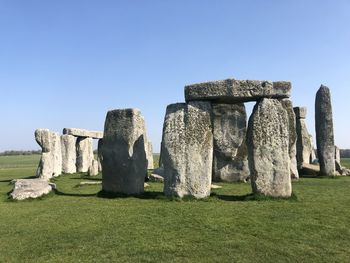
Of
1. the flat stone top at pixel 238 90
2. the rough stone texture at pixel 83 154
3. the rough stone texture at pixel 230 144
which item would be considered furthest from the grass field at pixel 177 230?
the rough stone texture at pixel 83 154

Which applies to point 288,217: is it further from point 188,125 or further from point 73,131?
point 73,131

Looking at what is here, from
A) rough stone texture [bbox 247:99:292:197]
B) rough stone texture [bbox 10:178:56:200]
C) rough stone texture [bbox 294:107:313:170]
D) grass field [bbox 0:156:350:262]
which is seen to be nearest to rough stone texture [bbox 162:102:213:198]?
grass field [bbox 0:156:350:262]

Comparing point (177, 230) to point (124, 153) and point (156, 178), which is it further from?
point (156, 178)

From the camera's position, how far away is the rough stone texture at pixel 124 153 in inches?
484

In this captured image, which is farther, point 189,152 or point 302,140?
A: point 302,140

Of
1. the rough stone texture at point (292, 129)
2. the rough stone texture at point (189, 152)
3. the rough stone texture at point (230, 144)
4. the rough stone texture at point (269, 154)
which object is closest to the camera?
the rough stone texture at point (269, 154)

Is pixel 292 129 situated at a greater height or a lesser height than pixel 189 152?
greater

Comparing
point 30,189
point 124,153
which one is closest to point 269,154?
point 124,153

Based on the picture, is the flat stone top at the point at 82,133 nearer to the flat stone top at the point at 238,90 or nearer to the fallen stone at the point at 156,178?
the fallen stone at the point at 156,178

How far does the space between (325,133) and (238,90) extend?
1107 cm

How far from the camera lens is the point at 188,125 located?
11.1 m

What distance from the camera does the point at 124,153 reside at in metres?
12.4

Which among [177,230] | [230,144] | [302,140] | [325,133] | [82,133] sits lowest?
[177,230]

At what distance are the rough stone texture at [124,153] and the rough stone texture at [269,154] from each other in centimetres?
367
